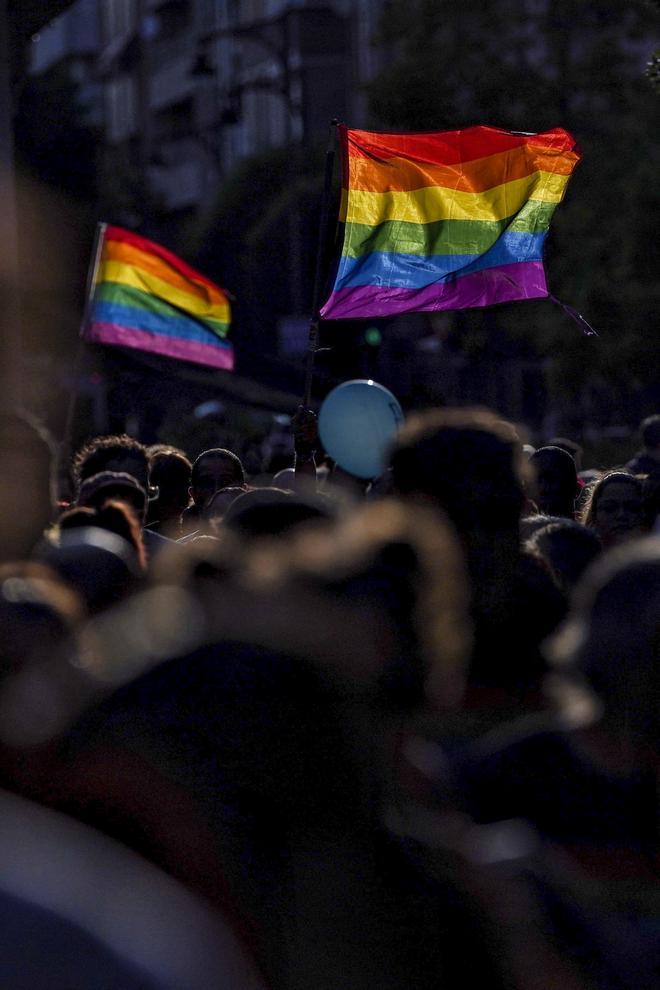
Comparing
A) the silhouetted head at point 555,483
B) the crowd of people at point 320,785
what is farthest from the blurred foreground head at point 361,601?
the silhouetted head at point 555,483

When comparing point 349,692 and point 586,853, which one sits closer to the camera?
point 586,853

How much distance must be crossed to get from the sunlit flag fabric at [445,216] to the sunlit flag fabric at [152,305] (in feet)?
8.06

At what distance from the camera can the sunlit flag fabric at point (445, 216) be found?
25.9 ft

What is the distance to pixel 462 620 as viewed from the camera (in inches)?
116

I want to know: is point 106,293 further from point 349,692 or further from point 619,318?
point 619,318

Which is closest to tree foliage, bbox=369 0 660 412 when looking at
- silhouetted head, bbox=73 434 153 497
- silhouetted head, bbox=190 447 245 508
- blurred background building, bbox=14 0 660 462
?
blurred background building, bbox=14 0 660 462

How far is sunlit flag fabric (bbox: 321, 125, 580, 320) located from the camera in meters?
7.91

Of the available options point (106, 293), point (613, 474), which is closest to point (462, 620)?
point (613, 474)

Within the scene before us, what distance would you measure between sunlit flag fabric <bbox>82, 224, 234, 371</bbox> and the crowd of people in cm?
726

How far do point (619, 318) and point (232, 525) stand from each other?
23715 millimetres

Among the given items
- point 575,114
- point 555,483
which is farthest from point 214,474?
point 575,114

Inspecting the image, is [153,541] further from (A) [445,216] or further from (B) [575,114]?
(B) [575,114]

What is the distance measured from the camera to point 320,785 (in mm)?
2350

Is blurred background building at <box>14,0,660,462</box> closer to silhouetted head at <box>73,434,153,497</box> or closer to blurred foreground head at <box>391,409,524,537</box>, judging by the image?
→ silhouetted head at <box>73,434,153,497</box>
